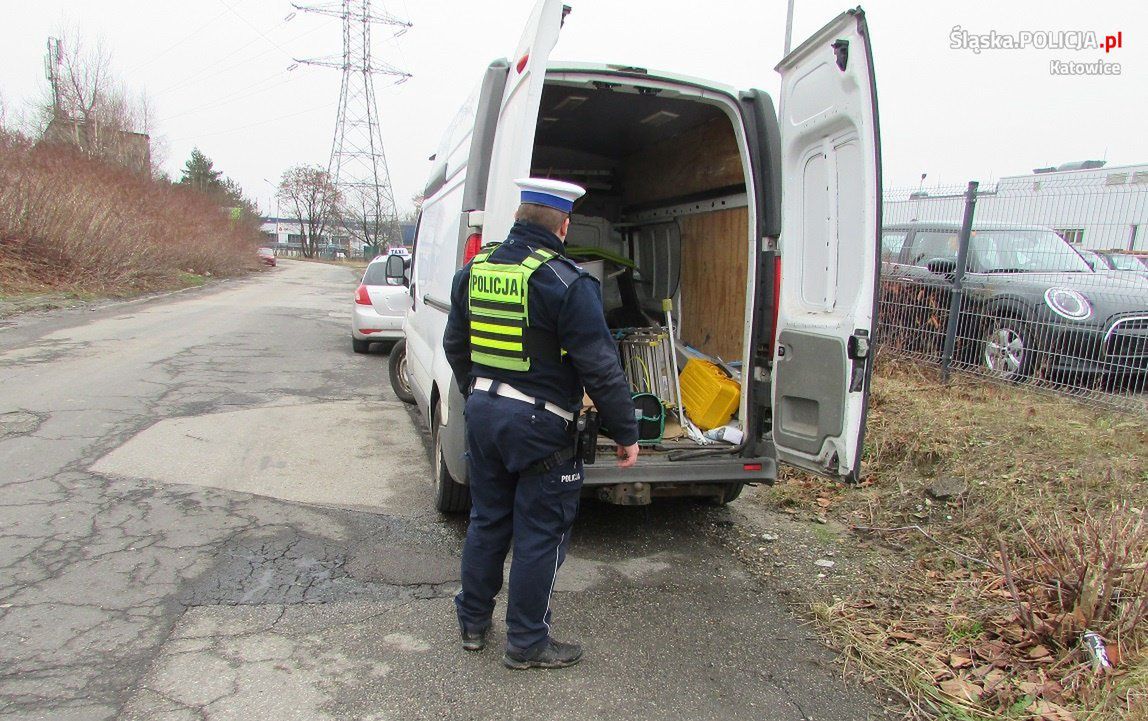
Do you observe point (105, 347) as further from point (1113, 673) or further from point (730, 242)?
point (1113, 673)

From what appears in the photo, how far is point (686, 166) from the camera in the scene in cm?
534

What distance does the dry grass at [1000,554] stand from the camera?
8.40ft

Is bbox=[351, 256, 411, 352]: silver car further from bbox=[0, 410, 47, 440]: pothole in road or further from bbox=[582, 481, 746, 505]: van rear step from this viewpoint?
bbox=[582, 481, 746, 505]: van rear step

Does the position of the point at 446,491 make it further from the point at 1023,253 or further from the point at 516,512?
the point at 1023,253

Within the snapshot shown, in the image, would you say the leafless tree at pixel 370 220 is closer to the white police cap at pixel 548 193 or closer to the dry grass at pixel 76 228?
the dry grass at pixel 76 228

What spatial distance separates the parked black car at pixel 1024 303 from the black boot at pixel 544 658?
15.6 feet

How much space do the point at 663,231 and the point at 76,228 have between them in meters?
16.2

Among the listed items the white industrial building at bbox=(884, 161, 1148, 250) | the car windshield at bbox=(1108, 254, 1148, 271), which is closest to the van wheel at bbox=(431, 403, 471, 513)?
the white industrial building at bbox=(884, 161, 1148, 250)

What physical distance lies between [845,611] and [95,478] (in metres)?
4.47

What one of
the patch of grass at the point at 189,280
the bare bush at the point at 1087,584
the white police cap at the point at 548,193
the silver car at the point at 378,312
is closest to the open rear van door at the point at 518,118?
the white police cap at the point at 548,193

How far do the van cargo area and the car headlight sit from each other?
2917mm

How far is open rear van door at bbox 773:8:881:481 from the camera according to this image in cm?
303

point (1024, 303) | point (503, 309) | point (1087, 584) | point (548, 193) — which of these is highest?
point (548, 193)

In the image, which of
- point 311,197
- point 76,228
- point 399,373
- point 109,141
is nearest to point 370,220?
point 311,197
